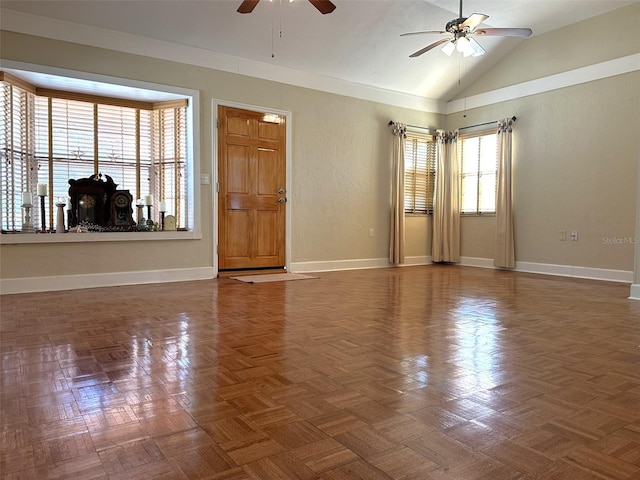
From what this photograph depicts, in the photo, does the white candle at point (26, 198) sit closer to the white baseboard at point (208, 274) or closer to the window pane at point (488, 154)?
the white baseboard at point (208, 274)

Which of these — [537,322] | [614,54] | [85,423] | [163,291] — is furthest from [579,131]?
[85,423]

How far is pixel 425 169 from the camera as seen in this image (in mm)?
7703

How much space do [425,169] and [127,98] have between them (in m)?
4.65

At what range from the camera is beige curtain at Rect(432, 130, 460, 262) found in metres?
7.58

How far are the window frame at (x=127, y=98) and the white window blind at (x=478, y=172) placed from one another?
14.3 feet

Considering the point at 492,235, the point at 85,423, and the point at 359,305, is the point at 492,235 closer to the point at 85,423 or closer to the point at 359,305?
the point at 359,305

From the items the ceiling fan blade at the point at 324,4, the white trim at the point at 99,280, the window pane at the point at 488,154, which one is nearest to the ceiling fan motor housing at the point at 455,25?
the ceiling fan blade at the point at 324,4

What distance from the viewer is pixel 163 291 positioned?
4625mm

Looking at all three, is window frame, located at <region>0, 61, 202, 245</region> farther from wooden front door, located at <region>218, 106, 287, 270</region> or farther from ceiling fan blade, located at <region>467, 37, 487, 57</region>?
ceiling fan blade, located at <region>467, 37, 487, 57</region>

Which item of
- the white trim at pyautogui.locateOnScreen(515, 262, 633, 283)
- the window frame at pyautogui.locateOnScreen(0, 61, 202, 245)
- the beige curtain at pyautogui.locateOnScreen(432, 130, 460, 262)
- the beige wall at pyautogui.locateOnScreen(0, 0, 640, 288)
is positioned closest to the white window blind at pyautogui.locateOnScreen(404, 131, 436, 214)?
the beige curtain at pyautogui.locateOnScreen(432, 130, 460, 262)

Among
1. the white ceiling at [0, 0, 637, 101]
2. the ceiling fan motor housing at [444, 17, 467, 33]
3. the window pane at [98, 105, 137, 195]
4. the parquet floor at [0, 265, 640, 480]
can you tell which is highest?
the white ceiling at [0, 0, 637, 101]

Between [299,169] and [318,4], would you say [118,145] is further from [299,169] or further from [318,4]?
[318,4]

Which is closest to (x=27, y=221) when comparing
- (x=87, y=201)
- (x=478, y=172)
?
(x=87, y=201)

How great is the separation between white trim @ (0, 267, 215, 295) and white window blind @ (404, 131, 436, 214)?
11.8 ft
